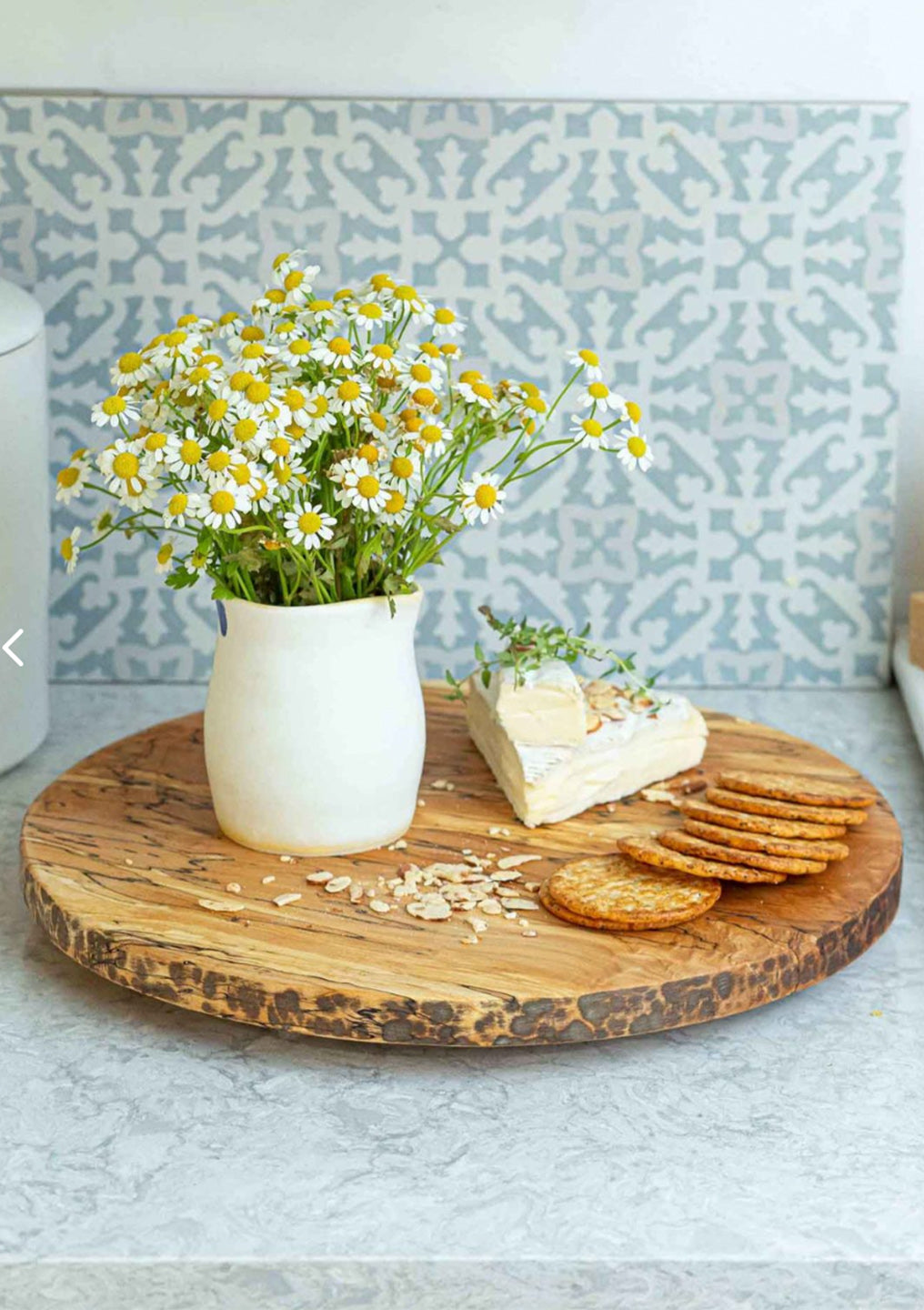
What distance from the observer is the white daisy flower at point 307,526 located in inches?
32.5

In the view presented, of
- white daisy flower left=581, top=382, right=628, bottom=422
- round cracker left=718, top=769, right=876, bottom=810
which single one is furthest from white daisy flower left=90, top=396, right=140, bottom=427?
round cracker left=718, top=769, right=876, bottom=810

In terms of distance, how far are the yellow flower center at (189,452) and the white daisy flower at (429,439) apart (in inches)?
4.7

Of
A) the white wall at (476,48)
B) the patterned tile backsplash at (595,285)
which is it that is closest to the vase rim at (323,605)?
the patterned tile backsplash at (595,285)

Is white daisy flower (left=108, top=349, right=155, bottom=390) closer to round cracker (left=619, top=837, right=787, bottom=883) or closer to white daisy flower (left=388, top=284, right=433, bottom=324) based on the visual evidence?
white daisy flower (left=388, top=284, right=433, bottom=324)

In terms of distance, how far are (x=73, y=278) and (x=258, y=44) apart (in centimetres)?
27

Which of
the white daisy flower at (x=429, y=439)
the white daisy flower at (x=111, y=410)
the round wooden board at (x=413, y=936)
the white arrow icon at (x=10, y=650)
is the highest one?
the white daisy flower at (x=111, y=410)

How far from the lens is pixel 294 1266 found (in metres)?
0.63

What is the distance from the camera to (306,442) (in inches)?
32.8

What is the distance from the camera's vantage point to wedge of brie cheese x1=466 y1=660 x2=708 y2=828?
38.8 inches

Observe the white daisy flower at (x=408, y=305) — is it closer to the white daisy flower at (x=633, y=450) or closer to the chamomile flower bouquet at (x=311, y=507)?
the chamomile flower bouquet at (x=311, y=507)

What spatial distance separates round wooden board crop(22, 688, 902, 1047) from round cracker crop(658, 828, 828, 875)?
0.05ft

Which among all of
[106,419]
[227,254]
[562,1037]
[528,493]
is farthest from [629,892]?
[227,254]

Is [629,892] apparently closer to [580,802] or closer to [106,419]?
[580,802]

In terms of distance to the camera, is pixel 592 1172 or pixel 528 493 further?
pixel 528 493
